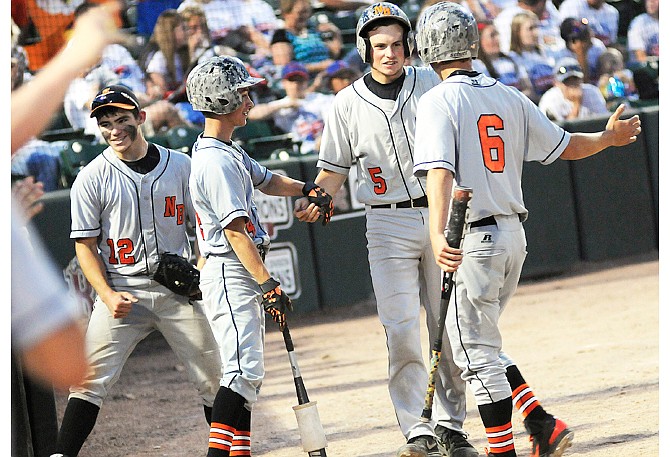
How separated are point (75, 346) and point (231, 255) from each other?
96.8 inches

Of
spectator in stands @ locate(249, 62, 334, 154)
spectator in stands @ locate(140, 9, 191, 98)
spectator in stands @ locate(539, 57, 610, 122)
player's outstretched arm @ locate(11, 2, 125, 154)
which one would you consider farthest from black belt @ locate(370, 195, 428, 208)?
spectator in stands @ locate(539, 57, 610, 122)

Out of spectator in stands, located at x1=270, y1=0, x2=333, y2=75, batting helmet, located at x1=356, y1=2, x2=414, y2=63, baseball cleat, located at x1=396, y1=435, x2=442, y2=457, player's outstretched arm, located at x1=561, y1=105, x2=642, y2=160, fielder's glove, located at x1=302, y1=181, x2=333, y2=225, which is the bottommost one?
baseball cleat, located at x1=396, y1=435, x2=442, y2=457

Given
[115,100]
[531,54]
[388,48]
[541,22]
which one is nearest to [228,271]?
[115,100]

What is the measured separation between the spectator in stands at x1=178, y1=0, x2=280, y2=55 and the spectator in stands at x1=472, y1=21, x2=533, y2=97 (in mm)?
2212

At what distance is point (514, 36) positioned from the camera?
11.3m

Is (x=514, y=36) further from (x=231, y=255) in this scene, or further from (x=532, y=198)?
(x=231, y=255)

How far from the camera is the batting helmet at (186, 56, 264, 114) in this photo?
14.0 ft

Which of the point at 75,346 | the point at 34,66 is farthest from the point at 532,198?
the point at 75,346

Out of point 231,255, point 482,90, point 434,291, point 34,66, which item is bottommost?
point 434,291

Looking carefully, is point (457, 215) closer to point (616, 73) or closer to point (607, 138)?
point (607, 138)

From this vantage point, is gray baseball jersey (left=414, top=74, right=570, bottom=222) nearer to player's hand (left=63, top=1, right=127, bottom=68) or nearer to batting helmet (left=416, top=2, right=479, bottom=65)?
batting helmet (left=416, top=2, right=479, bottom=65)

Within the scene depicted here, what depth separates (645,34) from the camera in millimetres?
12164

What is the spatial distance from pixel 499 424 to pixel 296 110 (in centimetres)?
636

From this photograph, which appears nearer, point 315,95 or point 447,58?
point 447,58
